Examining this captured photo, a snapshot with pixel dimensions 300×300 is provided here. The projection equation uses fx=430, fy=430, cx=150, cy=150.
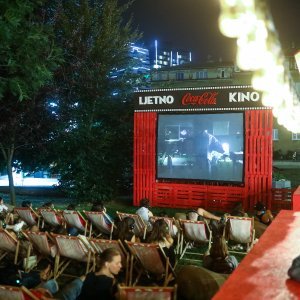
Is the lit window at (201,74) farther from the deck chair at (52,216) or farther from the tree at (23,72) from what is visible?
the deck chair at (52,216)

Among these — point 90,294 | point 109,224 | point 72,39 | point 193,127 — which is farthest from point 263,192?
point 90,294

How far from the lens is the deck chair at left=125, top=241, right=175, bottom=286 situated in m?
5.56

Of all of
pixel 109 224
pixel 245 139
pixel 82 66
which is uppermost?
pixel 82 66

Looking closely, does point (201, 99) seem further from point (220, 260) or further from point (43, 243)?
point (220, 260)

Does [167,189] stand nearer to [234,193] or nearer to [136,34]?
[234,193]


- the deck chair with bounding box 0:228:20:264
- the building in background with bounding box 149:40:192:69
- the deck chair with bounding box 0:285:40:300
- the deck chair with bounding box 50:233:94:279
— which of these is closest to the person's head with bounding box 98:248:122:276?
the deck chair with bounding box 0:285:40:300

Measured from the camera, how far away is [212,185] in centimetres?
1353

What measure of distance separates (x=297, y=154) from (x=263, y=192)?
1208 inches

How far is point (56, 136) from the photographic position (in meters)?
14.7

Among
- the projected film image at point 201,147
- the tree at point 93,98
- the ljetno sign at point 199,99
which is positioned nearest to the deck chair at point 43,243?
the projected film image at point 201,147

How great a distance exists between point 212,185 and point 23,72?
260 inches

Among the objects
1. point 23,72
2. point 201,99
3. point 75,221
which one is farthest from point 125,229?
point 201,99

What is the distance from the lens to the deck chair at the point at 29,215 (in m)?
8.84

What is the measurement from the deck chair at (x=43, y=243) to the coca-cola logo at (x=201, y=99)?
8170mm
